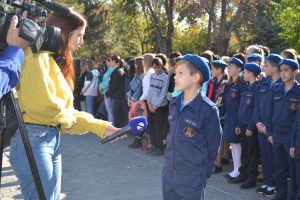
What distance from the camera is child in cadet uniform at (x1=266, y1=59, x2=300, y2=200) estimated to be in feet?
17.6

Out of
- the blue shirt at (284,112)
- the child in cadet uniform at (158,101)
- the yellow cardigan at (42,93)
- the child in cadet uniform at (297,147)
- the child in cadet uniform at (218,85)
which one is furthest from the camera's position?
the child in cadet uniform at (158,101)

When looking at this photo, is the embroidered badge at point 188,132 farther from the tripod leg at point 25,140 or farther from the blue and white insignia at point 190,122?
the tripod leg at point 25,140

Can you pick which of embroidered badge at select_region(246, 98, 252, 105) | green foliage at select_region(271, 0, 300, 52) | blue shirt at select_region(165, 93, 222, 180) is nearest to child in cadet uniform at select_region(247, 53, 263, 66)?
embroidered badge at select_region(246, 98, 252, 105)

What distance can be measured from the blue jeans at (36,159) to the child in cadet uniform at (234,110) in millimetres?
4238

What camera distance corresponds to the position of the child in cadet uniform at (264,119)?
19.1 feet

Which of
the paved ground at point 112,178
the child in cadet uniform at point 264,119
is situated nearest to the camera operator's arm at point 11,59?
the paved ground at point 112,178

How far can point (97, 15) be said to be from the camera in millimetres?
37281

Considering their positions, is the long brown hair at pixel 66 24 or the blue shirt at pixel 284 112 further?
the blue shirt at pixel 284 112

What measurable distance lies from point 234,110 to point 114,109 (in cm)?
494

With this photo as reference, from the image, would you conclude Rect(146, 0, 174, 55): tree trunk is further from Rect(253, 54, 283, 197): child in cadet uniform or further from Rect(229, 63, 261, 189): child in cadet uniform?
Rect(253, 54, 283, 197): child in cadet uniform

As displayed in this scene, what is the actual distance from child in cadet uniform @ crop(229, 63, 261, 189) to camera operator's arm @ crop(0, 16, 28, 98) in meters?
4.56

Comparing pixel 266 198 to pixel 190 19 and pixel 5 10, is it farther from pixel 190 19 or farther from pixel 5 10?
pixel 190 19

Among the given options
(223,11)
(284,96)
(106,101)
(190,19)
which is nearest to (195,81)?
(284,96)

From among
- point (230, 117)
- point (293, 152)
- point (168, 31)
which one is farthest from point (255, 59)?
point (168, 31)
